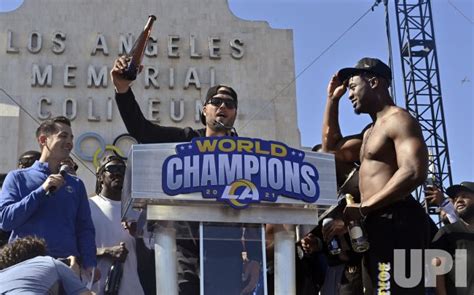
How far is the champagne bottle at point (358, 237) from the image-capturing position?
4223 mm

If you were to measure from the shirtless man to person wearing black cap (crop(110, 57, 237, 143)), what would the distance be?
0.71 meters

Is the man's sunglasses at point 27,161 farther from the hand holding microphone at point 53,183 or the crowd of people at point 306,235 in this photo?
the hand holding microphone at point 53,183

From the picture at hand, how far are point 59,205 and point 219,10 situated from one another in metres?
18.3

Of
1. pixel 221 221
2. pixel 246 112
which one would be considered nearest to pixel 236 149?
pixel 221 221

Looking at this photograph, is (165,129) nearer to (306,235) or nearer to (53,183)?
(53,183)

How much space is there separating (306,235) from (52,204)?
1578mm

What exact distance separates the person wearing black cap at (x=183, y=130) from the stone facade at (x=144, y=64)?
16.2 meters

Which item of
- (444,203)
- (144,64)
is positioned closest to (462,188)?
(444,203)

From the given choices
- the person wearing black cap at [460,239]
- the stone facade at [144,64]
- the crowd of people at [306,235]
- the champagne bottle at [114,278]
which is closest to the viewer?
the crowd of people at [306,235]

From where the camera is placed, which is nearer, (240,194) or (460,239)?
(240,194)

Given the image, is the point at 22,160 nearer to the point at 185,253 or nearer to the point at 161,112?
the point at 185,253

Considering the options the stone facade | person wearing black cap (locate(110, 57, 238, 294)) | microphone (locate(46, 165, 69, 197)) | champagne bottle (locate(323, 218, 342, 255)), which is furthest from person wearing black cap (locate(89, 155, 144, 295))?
the stone facade

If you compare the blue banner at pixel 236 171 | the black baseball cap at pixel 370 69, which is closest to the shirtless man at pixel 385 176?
the black baseball cap at pixel 370 69

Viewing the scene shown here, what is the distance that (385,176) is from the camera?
4.36m
